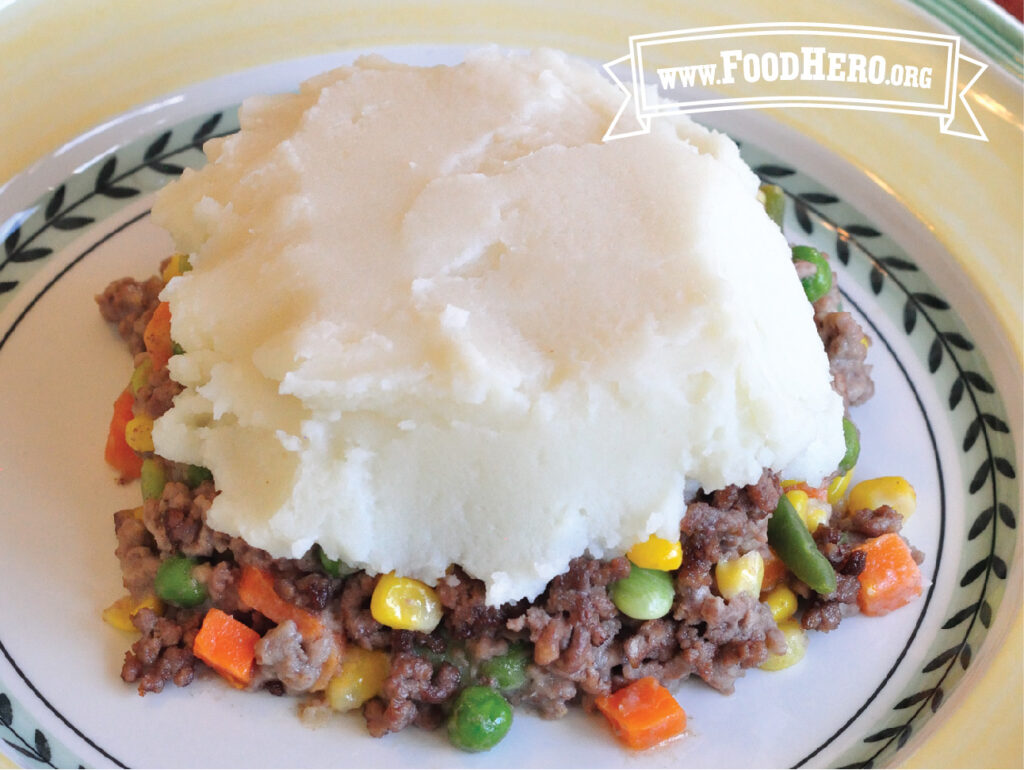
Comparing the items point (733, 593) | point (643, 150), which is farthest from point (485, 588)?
point (643, 150)

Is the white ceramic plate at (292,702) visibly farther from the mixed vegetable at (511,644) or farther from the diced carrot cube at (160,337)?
the diced carrot cube at (160,337)

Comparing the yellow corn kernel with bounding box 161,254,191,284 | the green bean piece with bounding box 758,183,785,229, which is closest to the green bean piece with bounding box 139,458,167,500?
the yellow corn kernel with bounding box 161,254,191,284

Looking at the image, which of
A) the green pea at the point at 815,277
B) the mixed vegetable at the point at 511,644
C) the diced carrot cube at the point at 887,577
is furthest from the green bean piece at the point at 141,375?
the diced carrot cube at the point at 887,577

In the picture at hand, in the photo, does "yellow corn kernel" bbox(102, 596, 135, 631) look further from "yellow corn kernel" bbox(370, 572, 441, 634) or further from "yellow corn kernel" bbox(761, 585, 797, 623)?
"yellow corn kernel" bbox(761, 585, 797, 623)

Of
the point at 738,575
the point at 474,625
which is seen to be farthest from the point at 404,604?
the point at 738,575

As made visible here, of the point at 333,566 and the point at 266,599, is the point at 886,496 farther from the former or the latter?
the point at 266,599

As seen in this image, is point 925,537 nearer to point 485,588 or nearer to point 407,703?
point 485,588
